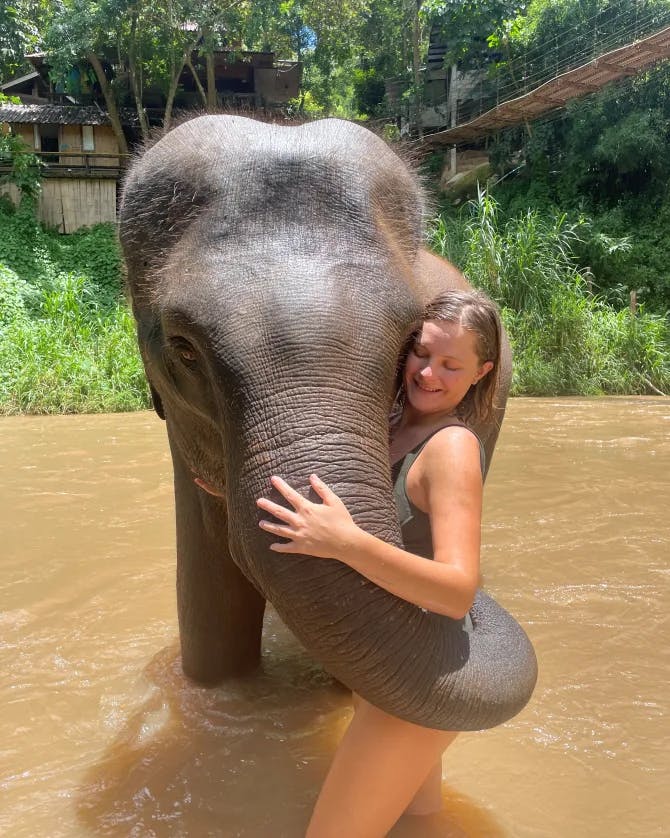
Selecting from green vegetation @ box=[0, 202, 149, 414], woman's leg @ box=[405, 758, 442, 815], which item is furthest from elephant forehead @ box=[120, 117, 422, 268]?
green vegetation @ box=[0, 202, 149, 414]

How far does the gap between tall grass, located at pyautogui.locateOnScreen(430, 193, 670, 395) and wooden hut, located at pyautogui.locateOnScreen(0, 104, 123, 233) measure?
11.7m

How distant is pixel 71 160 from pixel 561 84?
1277cm

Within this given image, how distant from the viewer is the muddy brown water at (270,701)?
6.78 feet

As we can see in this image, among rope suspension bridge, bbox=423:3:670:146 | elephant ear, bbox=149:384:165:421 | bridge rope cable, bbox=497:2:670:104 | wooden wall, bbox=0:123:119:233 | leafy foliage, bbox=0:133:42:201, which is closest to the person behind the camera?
elephant ear, bbox=149:384:165:421

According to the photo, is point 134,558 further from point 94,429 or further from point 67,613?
point 94,429

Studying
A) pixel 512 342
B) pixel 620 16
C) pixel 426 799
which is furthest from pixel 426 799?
pixel 620 16

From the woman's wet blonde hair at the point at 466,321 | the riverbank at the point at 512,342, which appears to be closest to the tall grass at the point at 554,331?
the riverbank at the point at 512,342

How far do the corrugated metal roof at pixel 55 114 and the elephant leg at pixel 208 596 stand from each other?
69.8ft

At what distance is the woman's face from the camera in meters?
1.83

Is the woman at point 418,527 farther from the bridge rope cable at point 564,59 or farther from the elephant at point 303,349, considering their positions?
the bridge rope cable at point 564,59

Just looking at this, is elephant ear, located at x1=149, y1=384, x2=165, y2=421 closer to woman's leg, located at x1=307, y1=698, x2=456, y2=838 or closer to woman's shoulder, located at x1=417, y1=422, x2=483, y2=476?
woman's shoulder, located at x1=417, y1=422, x2=483, y2=476

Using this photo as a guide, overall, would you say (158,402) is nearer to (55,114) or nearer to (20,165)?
Result: (20,165)

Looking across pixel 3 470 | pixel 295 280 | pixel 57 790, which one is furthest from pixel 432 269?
pixel 3 470

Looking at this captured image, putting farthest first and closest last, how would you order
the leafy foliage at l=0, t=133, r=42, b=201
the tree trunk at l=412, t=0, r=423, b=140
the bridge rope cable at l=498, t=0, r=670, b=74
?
the tree trunk at l=412, t=0, r=423, b=140 → the leafy foliage at l=0, t=133, r=42, b=201 → the bridge rope cable at l=498, t=0, r=670, b=74
